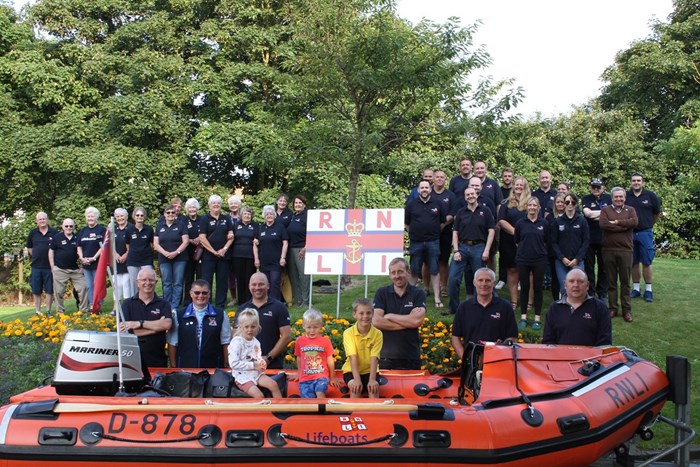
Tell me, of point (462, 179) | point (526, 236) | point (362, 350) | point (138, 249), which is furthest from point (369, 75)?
point (362, 350)

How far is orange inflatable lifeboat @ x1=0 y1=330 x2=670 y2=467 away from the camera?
4988mm

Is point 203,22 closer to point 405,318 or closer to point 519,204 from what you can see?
point 519,204

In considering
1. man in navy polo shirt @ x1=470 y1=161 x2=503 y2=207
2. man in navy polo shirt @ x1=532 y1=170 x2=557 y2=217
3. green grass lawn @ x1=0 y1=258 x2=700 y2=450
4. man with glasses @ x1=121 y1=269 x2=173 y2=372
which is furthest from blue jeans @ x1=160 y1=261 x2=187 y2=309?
man in navy polo shirt @ x1=532 y1=170 x2=557 y2=217

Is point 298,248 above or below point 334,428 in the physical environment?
above

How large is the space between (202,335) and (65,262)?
19.9 ft

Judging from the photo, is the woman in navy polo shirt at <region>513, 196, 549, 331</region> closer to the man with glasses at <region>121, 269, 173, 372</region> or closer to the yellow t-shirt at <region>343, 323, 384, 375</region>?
the yellow t-shirt at <region>343, 323, 384, 375</region>

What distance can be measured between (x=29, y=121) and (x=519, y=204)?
19.2 metres

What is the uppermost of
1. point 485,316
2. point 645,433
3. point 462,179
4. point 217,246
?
point 462,179

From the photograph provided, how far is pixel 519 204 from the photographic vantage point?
10148mm

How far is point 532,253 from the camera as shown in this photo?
9.49m

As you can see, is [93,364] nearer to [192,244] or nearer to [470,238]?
[192,244]

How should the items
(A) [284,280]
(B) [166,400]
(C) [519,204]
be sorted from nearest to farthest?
(B) [166,400] < (C) [519,204] < (A) [284,280]

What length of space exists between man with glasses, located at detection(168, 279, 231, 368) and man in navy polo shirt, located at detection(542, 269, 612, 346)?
11.4 ft

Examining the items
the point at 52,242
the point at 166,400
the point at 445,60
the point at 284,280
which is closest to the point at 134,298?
the point at 166,400
